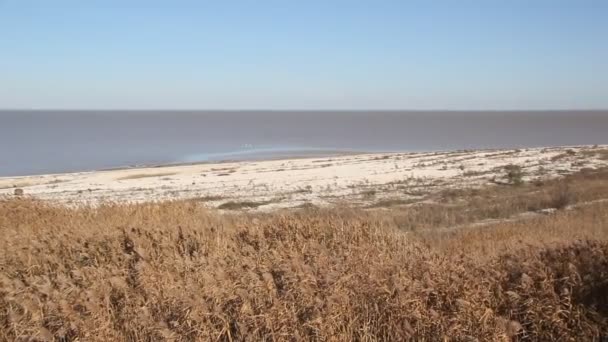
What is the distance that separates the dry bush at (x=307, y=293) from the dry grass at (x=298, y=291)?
0.04 ft

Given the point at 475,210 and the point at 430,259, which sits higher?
the point at 430,259

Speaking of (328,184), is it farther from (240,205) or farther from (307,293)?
(307,293)

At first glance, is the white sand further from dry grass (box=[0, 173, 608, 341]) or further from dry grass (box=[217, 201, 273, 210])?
dry grass (box=[0, 173, 608, 341])

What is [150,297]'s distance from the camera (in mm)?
5043

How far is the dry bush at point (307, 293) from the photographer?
4.58 m

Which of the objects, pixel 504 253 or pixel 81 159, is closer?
pixel 504 253

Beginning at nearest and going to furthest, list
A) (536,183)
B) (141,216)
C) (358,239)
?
(358,239) → (141,216) → (536,183)

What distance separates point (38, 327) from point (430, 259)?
346cm

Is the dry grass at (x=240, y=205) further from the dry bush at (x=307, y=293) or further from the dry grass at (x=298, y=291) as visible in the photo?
the dry bush at (x=307, y=293)

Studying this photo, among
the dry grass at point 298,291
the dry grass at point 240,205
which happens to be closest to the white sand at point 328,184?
the dry grass at point 240,205

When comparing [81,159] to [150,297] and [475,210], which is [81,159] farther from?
[150,297]

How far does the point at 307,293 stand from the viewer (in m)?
4.86

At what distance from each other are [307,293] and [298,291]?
0.11 metres

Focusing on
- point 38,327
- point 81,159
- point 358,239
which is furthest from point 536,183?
point 81,159
